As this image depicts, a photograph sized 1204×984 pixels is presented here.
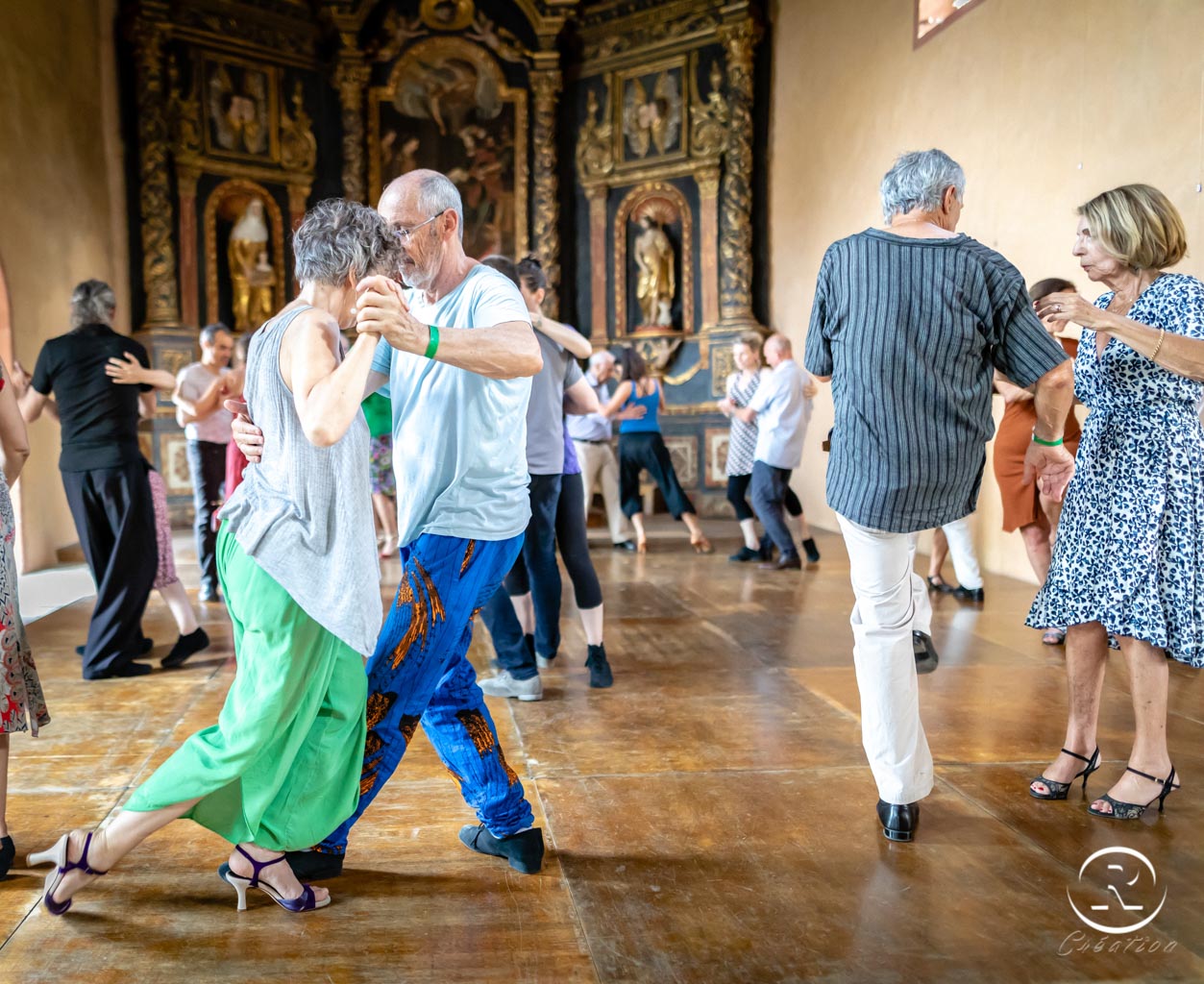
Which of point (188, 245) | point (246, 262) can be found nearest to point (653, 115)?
point (246, 262)

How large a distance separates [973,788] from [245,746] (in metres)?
2.11

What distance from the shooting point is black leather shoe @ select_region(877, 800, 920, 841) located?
279 cm

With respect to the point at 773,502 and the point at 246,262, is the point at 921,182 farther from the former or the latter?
the point at 246,262

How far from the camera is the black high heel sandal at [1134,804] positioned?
2.93 meters

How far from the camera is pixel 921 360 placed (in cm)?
261

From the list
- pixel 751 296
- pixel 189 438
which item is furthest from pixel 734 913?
pixel 751 296

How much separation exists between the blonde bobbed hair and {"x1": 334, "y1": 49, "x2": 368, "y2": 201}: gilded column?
11.4 metres

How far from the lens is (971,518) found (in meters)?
7.73

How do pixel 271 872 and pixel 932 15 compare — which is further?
pixel 932 15

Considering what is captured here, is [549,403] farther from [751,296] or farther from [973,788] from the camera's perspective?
[751,296]

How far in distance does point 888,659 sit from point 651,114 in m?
11.3

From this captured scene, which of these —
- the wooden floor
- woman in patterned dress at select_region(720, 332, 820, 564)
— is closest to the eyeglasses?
the wooden floor
